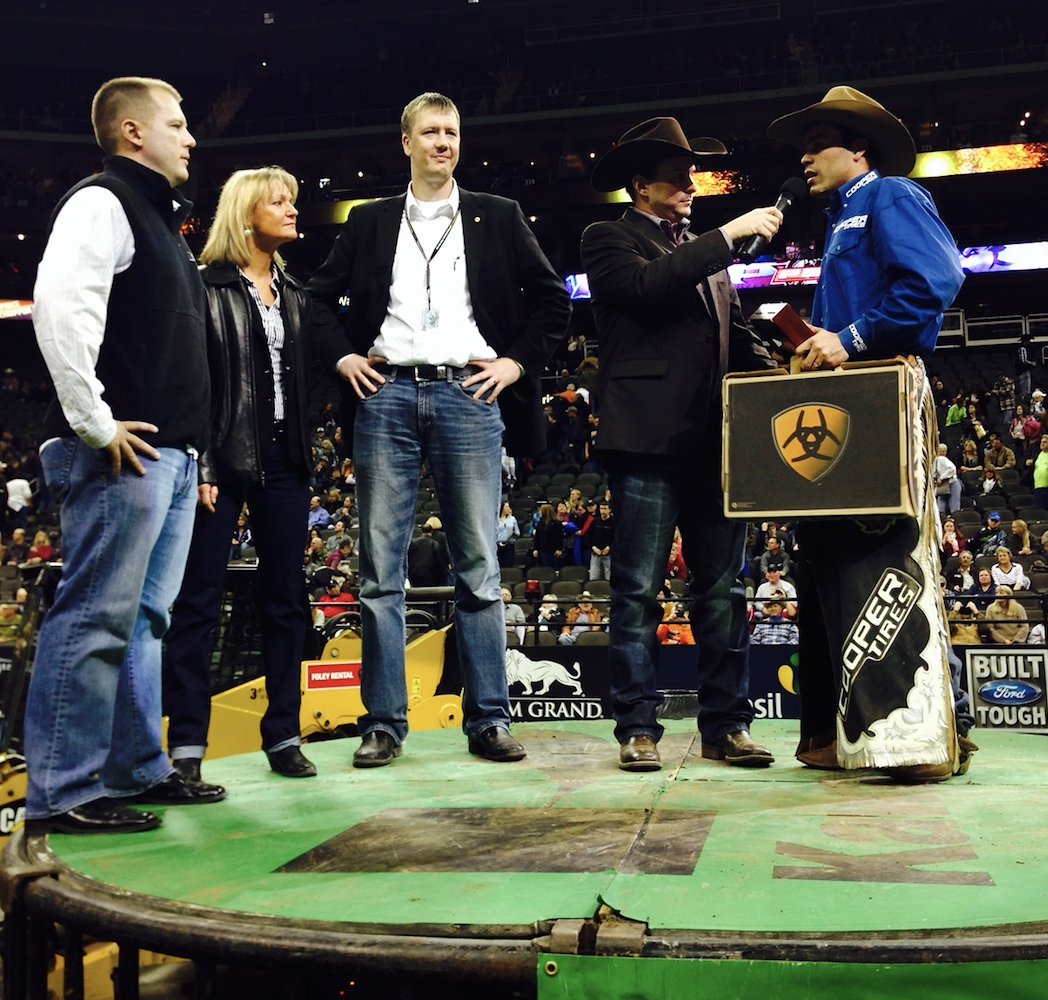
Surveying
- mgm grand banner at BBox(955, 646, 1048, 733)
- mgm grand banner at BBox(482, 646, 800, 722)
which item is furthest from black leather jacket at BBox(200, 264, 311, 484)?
mgm grand banner at BBox(955, 646, 1048, 733)

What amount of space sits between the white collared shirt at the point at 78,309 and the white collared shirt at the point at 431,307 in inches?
40.7

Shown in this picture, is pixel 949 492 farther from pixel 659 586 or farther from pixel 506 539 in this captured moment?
pixel 659 586

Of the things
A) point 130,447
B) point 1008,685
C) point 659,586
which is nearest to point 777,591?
point 1008,685

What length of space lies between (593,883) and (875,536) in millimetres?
1555

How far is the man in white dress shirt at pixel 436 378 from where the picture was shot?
3438 mm

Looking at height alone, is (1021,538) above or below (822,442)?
below

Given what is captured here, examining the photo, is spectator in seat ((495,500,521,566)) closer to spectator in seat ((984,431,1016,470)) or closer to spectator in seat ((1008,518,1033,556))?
spectator in seat ((1008,518,1033,556))

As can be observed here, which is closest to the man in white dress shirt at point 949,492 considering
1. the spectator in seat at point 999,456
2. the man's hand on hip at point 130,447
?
the spectator in seat at point 999,456

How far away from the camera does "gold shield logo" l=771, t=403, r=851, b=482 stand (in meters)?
3.08

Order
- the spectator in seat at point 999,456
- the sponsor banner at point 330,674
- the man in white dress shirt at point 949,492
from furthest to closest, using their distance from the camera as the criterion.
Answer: the spectator in seat at point 999,456 → the man in white dress shirt at point 949,492 → the sponsor banner at point 330,674

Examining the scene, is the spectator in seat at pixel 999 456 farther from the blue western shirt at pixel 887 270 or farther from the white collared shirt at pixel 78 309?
the white collared shirt at pixel 78 309

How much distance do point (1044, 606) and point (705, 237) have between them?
6309 millimetres

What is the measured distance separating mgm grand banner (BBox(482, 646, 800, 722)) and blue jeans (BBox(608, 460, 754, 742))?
206 inches

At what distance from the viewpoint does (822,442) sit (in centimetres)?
310
